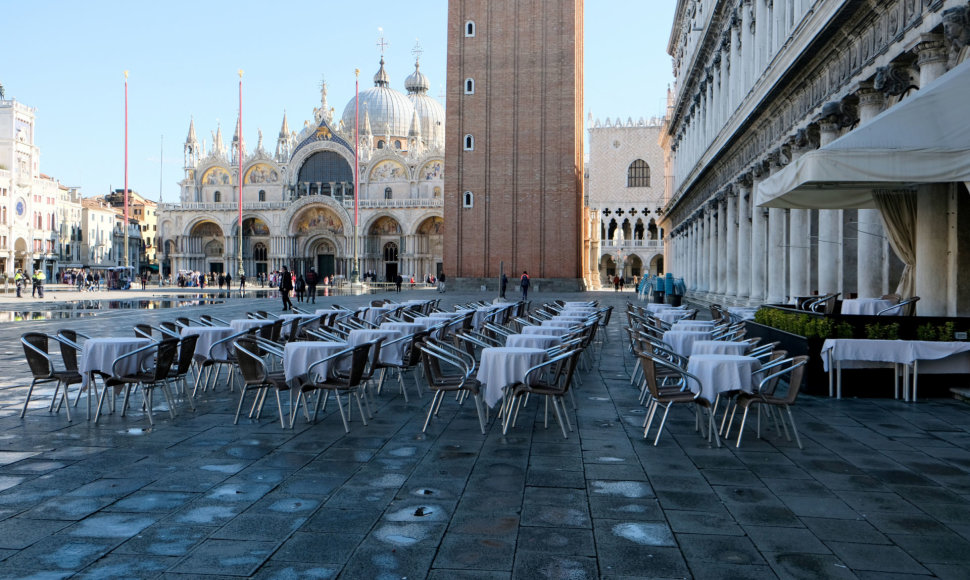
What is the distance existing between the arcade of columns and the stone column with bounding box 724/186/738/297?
0.03 metres

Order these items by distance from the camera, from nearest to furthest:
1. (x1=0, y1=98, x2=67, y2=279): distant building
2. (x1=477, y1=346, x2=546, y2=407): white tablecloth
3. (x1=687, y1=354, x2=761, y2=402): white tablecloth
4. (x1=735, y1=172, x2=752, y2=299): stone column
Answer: (x1=687, y1=354, x2=761, y2=402): white tablecloth, (x1=477, y1=346, x2=546, y2=407): white tablecloth, (x1=735, y1=172, x2=752, y2=299): stone column, (x1=0, y1=98, x2=67, y2=279): distant building

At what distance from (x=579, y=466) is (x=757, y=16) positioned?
59.5ft

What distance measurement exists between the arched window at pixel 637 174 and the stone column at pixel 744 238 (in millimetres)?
48714

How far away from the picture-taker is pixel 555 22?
143 ft

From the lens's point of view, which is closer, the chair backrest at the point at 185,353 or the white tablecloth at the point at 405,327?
the chair backrest at the point at 185,353

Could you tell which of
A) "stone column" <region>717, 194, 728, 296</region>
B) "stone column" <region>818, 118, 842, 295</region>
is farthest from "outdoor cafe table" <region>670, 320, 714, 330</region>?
"stone column" <region>717, 194, 728, 296</region>

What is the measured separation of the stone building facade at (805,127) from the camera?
425 inches

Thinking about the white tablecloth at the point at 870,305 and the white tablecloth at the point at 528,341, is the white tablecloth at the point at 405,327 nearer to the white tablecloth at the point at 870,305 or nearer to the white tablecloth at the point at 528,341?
the white tablecloth at the point at 528,341

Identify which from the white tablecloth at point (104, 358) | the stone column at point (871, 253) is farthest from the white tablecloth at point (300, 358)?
the stone column at point (871, 253)

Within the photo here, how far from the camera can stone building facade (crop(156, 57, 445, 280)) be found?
2709 inches

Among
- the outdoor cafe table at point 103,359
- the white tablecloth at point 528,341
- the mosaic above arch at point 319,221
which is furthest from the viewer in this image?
the mosaic above arch at point 319,221

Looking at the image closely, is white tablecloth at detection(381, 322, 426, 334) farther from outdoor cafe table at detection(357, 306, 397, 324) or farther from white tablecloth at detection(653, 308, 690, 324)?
white tablecloth at detection(653, 308, 690, 324)

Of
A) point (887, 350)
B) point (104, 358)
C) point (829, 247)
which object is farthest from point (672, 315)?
point (104, 358)

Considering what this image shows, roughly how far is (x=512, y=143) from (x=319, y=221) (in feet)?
105
